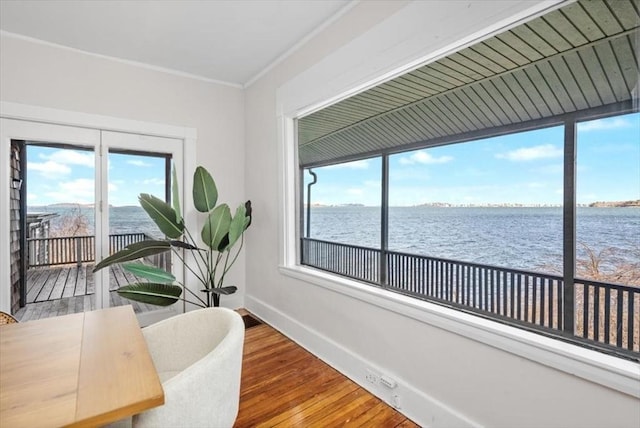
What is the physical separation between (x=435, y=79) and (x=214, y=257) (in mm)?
2731

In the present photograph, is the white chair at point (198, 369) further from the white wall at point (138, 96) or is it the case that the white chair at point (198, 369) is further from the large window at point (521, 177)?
the white wall at point (138, 96)

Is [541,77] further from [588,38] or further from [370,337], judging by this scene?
[370,337]

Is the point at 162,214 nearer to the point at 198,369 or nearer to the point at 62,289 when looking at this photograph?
the point at 62,289

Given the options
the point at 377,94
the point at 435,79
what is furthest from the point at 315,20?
the point at 435,79

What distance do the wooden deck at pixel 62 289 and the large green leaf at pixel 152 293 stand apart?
1.20 ft

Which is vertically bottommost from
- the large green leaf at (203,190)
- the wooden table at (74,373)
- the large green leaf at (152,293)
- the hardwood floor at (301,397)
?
the hardwood floor at (301,397)

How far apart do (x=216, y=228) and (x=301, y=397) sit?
5.09 ft

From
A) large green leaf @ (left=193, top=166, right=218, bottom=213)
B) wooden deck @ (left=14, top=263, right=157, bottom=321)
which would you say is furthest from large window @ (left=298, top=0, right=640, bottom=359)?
wooden deck @ (left=14, top=263, right=157, bottom=321)

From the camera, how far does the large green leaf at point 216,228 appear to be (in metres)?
2.75

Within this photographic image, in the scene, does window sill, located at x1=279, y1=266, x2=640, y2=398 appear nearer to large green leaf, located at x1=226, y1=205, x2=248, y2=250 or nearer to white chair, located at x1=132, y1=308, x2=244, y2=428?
white chair, located at x1=132, y1=308, x2=244, y2=428

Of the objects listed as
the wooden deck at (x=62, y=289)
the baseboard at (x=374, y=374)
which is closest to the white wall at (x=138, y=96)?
the wooden deck at (x=62, y=289)

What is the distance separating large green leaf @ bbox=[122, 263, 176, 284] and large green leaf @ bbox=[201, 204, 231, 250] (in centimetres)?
44

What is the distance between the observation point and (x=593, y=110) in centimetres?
124

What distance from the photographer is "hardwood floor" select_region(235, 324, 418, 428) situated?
5.68 ft
